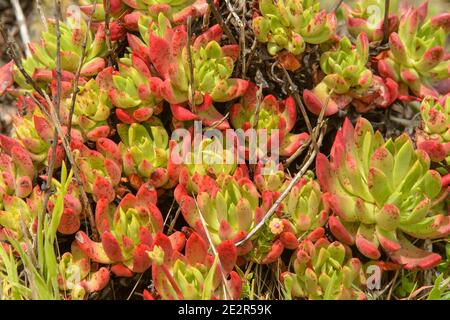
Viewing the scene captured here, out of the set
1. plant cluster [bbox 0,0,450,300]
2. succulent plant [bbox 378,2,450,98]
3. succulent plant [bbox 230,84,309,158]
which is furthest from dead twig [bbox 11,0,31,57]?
succulent plant [bbox 378,2,450,98]

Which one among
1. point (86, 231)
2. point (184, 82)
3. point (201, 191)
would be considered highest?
point (184, 82)

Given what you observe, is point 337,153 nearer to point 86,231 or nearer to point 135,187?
point 135,187

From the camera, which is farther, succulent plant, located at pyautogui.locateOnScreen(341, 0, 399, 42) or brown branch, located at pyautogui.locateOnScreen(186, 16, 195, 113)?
succulent plant, located at pyautogui.locateOnScreen(341, 0, 399, 42)

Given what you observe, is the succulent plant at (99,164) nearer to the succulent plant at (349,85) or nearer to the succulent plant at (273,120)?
the succulent plant at (273,120)

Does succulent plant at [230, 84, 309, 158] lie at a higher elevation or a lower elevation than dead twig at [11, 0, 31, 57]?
higher

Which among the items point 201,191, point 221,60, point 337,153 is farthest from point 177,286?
point 221,60

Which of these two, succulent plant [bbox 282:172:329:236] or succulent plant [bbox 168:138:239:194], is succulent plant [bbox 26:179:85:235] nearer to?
succulent plant [bbox 168:138:239:194]
